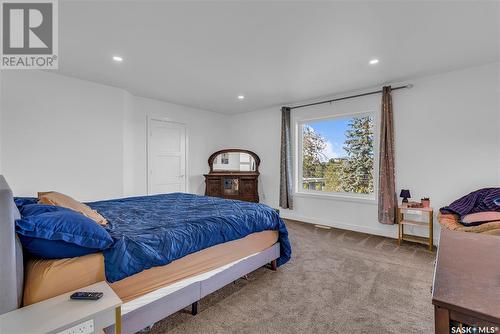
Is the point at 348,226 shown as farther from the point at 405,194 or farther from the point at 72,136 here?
the point at 72,136

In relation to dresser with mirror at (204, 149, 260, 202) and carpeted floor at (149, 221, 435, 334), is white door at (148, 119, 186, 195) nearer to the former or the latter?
dresser with mirror at (204, 149, 260, 202)

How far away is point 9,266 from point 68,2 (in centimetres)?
204

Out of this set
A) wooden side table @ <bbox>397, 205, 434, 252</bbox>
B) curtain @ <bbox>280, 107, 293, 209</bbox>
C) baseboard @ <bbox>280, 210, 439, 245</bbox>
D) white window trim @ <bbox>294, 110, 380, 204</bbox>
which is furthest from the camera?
curtain @ <bbox>280, 107, 293, 209</bbox>

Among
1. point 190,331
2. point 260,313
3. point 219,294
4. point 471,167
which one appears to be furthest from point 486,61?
point 190,331

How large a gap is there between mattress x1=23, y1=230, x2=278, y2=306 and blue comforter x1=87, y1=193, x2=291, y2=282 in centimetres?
6

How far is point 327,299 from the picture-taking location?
220 centimetres

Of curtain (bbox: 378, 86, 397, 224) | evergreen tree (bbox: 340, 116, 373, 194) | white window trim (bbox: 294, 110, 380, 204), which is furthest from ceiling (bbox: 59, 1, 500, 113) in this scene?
evergreen tree (bbox: 340, 116, 373, 194)

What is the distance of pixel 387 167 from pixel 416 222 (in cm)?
91

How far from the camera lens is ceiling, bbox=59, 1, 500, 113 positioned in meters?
2.05

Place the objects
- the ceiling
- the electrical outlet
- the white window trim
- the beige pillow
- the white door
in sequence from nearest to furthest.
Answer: the electrical outlet, the beige pillow, the ceiling, the white window trim, the white door

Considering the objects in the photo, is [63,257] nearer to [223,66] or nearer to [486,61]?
[223,66]

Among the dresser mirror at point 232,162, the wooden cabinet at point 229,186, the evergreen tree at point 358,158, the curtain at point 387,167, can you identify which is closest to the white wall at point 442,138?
the curtain at point 387,167

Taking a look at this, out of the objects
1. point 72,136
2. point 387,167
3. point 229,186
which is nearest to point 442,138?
point 387,167

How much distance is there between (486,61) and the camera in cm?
308
